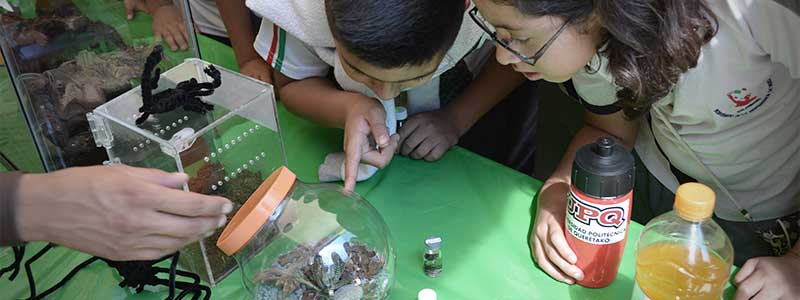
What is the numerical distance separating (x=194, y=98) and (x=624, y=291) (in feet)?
1.95

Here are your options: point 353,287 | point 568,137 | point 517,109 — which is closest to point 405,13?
point 353,287

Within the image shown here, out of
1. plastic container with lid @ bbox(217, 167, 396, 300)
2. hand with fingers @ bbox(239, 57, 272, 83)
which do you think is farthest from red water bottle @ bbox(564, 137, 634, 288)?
hand with fingers @ bbox(239, 57, 272, 83)

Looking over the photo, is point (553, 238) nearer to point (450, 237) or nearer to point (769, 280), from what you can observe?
point (450, 237)

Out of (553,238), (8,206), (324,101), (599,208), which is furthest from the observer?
(324,101)

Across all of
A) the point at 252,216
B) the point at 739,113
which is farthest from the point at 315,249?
the point at 739,113

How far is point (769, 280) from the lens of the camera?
81 centimetres

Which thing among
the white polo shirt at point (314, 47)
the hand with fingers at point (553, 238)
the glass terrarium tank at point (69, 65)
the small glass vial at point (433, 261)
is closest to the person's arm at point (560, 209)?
the hand with fingers at point (553, 238)

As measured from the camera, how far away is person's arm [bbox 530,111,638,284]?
2.84 ft

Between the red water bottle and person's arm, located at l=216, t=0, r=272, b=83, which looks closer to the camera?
the red water bottle

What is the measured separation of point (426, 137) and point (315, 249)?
0.35 meters

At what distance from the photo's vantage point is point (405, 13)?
0.87m

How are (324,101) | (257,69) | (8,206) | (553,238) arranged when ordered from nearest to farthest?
(8,206) → (553,238) → (324,101) → (257,69)

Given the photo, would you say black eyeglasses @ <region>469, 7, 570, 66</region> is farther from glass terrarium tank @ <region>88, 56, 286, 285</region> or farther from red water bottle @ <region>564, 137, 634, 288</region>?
glass terrarium tank @ <region>88, 56, 286, 285</region>

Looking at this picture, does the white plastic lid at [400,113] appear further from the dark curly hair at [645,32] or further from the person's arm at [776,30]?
the person's arm at [776,30]
